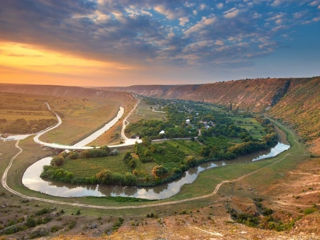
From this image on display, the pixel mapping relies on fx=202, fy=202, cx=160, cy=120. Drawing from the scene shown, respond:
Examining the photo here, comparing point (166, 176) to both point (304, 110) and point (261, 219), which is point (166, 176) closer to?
point (261, 219)

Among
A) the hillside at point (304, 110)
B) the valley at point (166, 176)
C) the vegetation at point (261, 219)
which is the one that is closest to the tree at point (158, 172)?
the valley at point (166, 176)

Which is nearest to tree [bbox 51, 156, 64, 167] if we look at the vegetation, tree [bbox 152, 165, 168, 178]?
tree [bbox 152, 165, 168, 178]

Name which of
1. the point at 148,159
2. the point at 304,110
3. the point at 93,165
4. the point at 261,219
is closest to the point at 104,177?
the point at 93,165

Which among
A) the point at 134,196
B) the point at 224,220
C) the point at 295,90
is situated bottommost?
the point at 134,196

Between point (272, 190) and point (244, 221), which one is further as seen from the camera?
point (272, 190)

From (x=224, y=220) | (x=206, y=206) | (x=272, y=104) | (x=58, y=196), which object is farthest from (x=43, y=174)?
(x=272, y=104)

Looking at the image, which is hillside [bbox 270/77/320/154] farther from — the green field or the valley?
the green field

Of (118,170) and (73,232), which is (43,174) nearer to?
(118,170)

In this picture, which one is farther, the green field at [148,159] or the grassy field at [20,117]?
the grassy field at [20,117]

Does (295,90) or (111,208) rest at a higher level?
(295,90)

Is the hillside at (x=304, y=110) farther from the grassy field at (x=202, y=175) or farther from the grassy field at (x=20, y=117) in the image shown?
the grassy field at (x=20, y=117)

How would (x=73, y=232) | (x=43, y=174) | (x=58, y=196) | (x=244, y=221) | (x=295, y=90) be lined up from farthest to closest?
(x=295, y=90) < (x=43, y=174) < (x=58, y=196) < (x=244, y=221) < (x=73, y=232)
